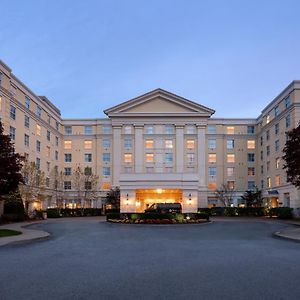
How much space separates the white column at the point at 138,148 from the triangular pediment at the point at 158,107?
112 inches

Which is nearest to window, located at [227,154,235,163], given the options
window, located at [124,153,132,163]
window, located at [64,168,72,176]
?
window, located at [124,153,132,163]

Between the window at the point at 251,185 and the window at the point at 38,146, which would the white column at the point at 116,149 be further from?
the window at the point at 251,185

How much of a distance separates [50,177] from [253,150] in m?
36.0

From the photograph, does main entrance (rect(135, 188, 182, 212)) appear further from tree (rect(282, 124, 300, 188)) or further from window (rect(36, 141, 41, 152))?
tree (rect(282, 124, 300, 188))

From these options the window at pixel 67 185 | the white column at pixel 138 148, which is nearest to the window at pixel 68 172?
the window at pixel 67 185

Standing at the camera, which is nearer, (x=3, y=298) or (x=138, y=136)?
(x=3, y=298)

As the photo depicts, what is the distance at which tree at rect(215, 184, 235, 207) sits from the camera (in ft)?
225

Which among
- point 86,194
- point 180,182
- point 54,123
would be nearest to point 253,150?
point 180,182

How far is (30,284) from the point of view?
9750 millimetres

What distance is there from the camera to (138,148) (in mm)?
70875

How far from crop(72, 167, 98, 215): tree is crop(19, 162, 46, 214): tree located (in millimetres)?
11696

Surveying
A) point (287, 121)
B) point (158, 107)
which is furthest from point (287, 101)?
point (158, 107)

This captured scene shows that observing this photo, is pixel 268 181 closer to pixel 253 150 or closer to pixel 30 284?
pixel 253 150

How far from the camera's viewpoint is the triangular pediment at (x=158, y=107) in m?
70.5
